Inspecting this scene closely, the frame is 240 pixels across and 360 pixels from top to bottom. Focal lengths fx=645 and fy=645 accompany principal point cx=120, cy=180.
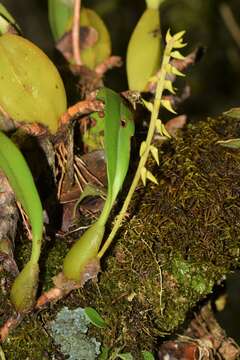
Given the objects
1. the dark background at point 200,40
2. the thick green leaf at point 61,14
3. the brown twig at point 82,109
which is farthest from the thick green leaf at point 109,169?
the dark background at point 200,40

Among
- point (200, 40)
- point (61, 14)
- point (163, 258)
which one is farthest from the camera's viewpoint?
point (200, 40)

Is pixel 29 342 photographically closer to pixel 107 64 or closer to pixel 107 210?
pixel 107 210

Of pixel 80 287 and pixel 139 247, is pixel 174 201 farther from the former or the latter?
pixel 80 287

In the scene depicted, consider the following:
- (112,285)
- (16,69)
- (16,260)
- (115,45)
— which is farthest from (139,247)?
(115,45)

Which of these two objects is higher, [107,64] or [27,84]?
[27,84]

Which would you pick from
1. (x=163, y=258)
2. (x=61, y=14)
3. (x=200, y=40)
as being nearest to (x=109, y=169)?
(x=163, y=258)
